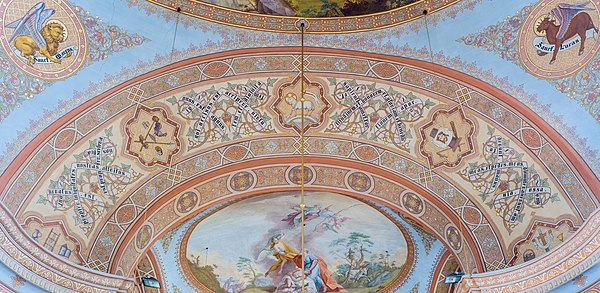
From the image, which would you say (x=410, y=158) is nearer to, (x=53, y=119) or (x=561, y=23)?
(x=561, y=23)

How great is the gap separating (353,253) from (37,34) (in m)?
8.17

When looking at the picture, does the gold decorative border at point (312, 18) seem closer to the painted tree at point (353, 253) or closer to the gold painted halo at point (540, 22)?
the gold painted halo at point (540, 22)

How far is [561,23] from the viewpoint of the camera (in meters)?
10.4

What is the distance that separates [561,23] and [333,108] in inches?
150

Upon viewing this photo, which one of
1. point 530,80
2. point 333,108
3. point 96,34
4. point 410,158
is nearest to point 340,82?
point 333,108

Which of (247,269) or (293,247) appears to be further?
(247,269)

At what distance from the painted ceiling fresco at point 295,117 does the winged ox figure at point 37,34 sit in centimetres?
2

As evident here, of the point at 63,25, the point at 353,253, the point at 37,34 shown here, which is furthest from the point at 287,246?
the point at 37,34

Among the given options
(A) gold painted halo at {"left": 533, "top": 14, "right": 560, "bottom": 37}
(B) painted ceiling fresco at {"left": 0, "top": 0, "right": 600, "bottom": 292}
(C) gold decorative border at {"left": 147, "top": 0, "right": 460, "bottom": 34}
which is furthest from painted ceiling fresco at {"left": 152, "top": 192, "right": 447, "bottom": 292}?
(A) gold painted halo at {"left": 533, "top": 14, "right": 560, "bottom": 37}

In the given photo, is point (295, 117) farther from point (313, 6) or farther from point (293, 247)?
point (293, 247)

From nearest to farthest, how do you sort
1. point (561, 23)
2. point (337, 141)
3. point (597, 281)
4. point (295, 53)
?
1. point (597, 281)
2. point (561, 23)
3. point (295, 53)
4. point (337, 141)

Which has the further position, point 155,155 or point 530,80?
point 155,155

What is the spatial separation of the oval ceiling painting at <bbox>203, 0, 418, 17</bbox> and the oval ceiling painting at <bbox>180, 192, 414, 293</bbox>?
13.6ft

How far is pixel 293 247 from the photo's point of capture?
1556 cm
